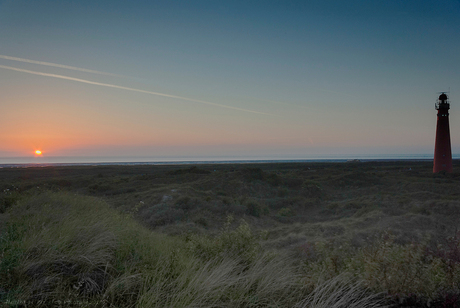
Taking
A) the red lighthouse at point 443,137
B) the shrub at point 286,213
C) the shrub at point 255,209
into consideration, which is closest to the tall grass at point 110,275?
the shrub at point 255,209

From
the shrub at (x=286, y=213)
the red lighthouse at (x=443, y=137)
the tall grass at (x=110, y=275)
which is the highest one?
the red lighthouse at (x=443, y=137)

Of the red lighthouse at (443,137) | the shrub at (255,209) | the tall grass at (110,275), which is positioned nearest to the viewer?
the tall grass at (110,275)

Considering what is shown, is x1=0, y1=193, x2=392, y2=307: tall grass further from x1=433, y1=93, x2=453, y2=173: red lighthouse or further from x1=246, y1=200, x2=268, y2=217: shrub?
x1=433, y1=93, x2=453, y2=173: red lighthouse

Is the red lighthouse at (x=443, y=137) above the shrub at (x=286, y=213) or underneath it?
above

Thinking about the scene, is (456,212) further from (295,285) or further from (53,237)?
(53,237)

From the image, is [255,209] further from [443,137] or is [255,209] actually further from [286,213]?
[443,137]

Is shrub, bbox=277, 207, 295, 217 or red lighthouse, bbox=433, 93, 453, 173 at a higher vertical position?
red lighthouse, bbox=433, 93, 453, 173

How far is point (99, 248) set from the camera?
480cm

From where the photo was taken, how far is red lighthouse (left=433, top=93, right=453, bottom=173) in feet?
105

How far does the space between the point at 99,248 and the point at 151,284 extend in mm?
1407

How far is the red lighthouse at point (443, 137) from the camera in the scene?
105ft

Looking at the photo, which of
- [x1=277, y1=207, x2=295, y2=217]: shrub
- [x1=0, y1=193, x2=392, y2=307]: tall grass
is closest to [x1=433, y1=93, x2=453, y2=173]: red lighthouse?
[x1=277, y1=207, x2=295, y2=217]: shrub

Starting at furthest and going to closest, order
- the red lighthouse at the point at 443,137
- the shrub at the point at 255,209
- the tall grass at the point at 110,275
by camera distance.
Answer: the red lighthouse at the point at 443,137 < the shrub at the point at 255,209 < the tall grass at the point at 110,275

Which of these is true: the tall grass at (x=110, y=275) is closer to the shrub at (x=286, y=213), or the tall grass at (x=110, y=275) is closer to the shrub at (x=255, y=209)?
the shrub at (x=255, y=209)
